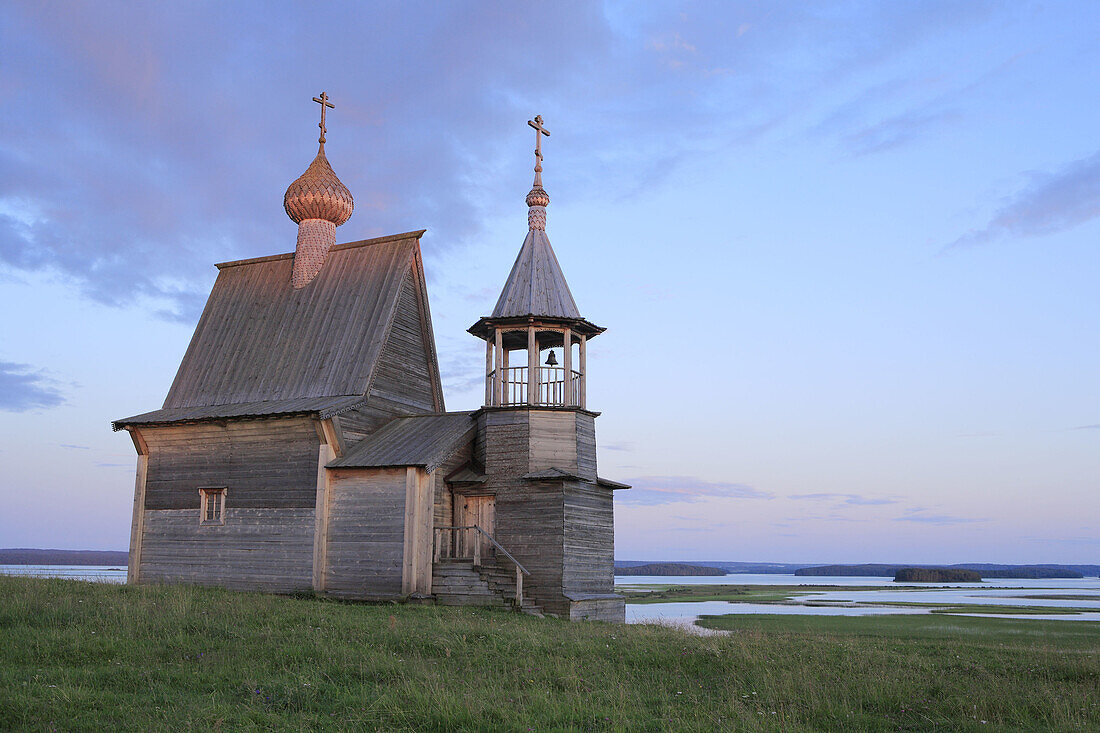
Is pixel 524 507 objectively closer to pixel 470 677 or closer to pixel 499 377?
pixel 499 377

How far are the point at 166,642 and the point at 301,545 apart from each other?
366 inches

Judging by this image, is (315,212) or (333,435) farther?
(315,212)

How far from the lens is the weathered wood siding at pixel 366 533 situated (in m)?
21.5

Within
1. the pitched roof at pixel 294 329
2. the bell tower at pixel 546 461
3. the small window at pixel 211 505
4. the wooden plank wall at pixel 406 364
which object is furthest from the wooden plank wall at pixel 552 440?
the small window at pixel 211 505

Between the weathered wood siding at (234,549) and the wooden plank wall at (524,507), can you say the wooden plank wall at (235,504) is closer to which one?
the weathered wood siding at (234,549)

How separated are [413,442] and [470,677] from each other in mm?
11749

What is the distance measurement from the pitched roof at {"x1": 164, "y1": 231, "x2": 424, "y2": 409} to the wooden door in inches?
168

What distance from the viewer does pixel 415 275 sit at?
27500mm

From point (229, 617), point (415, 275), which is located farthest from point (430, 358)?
point (229, 617)

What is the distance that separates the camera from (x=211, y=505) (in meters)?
25.0

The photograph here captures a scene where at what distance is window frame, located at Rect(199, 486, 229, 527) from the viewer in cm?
2445

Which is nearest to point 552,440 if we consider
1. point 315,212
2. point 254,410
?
point 254,410

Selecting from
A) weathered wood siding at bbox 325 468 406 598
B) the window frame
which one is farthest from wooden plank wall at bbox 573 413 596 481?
the window frame

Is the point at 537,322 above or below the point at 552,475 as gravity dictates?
above
